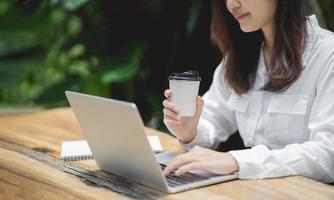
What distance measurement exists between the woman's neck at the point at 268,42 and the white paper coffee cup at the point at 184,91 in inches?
13.5

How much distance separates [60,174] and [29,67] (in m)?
2.09

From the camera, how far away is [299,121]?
5.34 ft

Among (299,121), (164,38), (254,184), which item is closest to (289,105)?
(299,121)

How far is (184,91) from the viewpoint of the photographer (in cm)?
145

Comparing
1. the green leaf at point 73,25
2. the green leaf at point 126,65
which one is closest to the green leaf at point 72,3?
the green leaf at point 126,65

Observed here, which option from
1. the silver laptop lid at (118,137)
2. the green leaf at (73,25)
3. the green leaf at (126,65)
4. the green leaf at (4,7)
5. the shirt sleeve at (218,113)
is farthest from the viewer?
the green leaf at (73,25)

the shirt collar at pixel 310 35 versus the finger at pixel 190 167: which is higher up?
the shirt collar at pixel 310 35

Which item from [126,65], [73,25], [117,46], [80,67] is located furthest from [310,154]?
[73,25]

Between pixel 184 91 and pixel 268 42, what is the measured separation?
0.43 metres

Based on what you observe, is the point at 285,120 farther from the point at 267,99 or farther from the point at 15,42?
the point at 15,42

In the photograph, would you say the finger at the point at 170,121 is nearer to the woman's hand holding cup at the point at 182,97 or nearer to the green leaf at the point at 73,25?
the woman's hand holding cup at the point at 182,97

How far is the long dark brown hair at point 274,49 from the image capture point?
1611 millimetres

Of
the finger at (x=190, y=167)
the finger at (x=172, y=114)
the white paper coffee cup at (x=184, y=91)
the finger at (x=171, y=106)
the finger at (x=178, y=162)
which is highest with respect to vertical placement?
the white paper coffee cup at (x=184, y=91)

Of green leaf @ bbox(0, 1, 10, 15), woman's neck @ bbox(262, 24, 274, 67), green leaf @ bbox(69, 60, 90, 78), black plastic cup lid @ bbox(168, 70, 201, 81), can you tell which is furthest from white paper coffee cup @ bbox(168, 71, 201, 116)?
green leaf @ bbox(0, 1, 10, 15)
